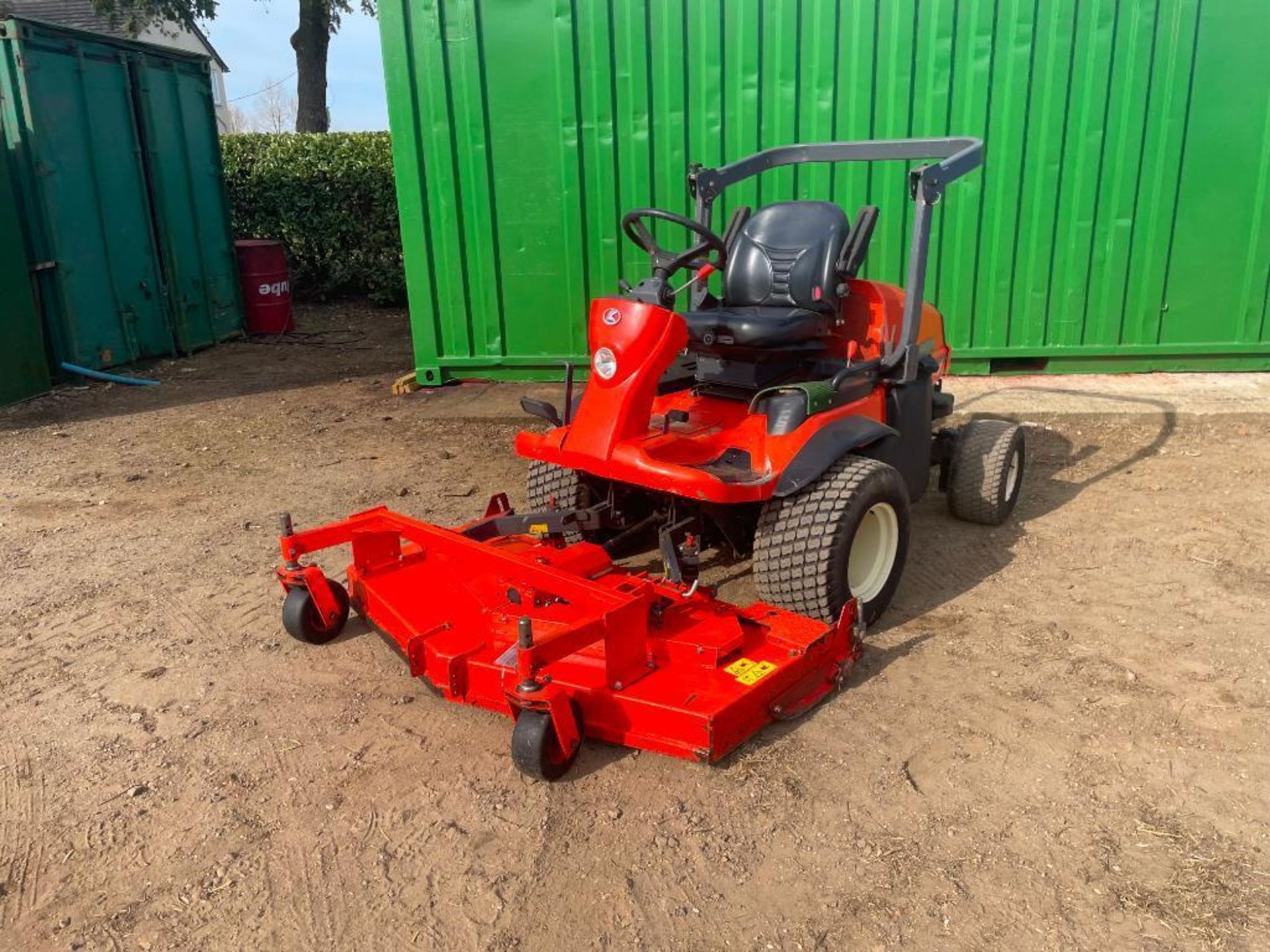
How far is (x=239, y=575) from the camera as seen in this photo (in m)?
4.54

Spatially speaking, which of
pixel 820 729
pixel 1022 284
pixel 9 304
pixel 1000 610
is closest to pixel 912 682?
pixel 820 729

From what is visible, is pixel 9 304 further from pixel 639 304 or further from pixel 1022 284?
pixel 1022 284

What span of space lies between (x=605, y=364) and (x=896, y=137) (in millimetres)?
4391

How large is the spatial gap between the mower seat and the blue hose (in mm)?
5989

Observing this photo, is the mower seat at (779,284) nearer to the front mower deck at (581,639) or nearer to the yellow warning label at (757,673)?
the front mower deck at (581,639)

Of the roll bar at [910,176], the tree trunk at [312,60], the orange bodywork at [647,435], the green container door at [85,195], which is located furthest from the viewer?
the tree trunk at [312,60]

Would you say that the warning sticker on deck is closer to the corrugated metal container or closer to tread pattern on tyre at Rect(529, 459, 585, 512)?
tread pattern on tyre at Rect(529, 459, 585, 512)

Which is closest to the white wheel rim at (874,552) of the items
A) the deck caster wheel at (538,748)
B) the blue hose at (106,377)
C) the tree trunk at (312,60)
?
the deck caster wheel at (538,748)

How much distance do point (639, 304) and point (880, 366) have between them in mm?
1154

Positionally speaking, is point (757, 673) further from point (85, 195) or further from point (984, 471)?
point (85, 195)

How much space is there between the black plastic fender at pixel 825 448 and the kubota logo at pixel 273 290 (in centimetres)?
845

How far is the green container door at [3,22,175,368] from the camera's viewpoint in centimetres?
820

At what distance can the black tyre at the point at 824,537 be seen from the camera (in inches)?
142

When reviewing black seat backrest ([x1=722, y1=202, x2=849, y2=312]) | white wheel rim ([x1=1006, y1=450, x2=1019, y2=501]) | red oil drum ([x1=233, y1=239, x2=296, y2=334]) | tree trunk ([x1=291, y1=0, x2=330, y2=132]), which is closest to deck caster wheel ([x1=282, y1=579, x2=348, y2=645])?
black seat backrest ([x1=722, y1=202, x2=849, y2=312])
